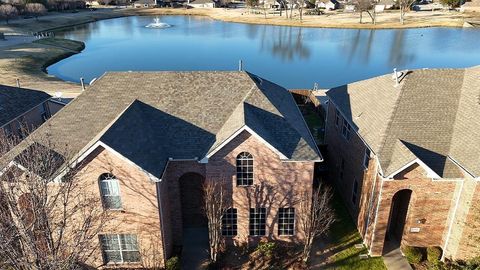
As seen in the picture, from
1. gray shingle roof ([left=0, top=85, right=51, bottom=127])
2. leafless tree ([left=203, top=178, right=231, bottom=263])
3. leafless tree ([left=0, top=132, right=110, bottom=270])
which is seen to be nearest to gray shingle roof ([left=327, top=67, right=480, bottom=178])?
leafless tree ([left=203, top=178, right=231, bottom=263])

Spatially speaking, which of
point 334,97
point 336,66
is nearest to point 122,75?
point 334,97

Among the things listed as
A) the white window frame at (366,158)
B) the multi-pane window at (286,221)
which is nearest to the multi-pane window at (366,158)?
the white window frame at (366,158)

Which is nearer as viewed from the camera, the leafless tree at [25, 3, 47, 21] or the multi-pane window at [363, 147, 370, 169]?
the multi-pane window at [363, 147, 370, 169]

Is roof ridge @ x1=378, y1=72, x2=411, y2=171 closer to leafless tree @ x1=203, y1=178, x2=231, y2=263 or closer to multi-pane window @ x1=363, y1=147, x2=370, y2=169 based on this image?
multi-pane window @ x1=363, y1=147, x2=370, y2=169

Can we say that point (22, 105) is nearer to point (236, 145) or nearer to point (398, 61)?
point (236, 145)

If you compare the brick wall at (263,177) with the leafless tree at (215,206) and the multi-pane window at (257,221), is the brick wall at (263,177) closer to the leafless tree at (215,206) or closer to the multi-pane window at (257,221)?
the multi-pane window at (257,221)

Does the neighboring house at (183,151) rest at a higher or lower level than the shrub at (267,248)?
higher
